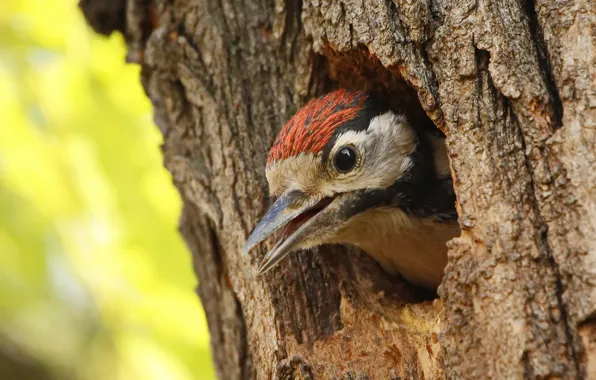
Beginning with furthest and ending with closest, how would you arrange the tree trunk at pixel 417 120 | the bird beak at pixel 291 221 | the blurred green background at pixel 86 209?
1. the blurred green background at pixel 86 209
2. the bird beak at pixel 291 221
3. the tree trunk at pixel 417 120

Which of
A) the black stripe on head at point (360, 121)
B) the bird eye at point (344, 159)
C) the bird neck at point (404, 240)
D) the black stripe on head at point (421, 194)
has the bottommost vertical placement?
the bird neck at point (404, 240)

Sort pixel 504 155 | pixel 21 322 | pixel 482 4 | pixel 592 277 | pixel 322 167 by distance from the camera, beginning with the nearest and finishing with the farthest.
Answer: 1. pixel 592 277
2. pixel 504 155
3. pixel 482 4
4. pixel 322 167
5. pixel 21 322

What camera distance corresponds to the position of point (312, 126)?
299cm

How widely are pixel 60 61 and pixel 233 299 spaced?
220 cm

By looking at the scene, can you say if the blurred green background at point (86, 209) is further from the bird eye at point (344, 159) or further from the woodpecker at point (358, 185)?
the bird eye at point (344, 159)

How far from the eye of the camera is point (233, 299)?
3227 mm

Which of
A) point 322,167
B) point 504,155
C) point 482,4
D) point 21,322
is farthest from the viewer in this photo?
point 21,322

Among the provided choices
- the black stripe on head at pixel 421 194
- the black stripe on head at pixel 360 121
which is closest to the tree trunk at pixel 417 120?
the black stripe on head at pixel 360 121

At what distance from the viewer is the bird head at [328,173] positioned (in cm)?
294

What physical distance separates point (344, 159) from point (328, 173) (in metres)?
0.09

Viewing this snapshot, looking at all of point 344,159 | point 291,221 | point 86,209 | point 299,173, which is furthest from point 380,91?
point 86,209

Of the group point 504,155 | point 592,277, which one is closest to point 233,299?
point 504,155

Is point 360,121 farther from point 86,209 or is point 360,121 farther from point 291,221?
point 86,209

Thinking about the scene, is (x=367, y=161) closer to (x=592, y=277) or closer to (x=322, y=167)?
(x=322, y=167)
